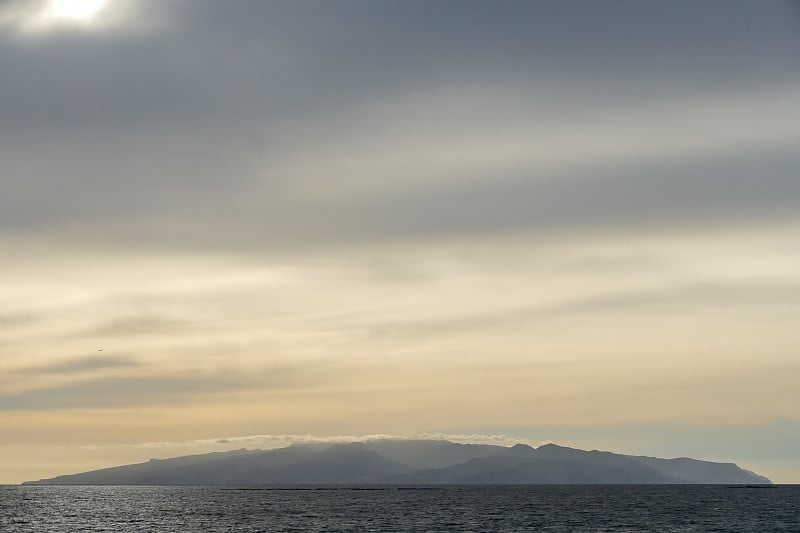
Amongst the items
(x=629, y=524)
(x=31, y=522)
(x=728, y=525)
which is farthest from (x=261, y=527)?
(x=728, y=525)

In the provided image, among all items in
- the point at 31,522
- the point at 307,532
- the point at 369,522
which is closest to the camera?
the point at 307,532

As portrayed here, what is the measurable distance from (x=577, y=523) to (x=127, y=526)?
90.7 meters

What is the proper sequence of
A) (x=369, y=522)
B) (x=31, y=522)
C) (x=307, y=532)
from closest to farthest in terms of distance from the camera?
1. (x=307, y=532)
2. (x=369, y=522)
3. (x=31, y=522)

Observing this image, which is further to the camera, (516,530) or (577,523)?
(577,523)

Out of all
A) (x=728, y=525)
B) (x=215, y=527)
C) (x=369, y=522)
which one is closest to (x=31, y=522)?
(x=215, y=527)

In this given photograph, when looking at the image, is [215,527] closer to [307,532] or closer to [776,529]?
[307,532]

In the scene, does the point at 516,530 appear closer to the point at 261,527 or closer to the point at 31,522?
the point at 261,527

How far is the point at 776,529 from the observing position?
167 m

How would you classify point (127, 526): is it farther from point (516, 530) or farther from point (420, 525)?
point (516, 530)

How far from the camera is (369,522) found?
18200cm

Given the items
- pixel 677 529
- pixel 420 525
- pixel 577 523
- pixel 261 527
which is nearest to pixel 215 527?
pixel 261 527

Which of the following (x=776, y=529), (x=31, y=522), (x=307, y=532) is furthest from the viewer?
(x=31, y=522)

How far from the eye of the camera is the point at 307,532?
15512 cm

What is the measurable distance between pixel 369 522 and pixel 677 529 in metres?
60.9
